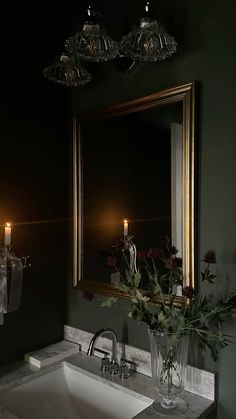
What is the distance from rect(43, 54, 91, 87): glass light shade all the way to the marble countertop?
131cm

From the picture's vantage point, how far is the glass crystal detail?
137 centimetres

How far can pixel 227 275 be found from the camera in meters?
1.31

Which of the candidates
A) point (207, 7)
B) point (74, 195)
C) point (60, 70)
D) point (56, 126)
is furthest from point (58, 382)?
point (207, 7)

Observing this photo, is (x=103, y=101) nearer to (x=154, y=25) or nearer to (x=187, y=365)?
(x=154, y=25)

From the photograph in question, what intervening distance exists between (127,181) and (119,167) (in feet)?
0.29

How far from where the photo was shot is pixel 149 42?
137cm

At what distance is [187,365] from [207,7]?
1.38 metres

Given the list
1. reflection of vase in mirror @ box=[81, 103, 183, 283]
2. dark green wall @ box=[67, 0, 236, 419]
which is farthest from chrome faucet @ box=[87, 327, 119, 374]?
reflection of vase in mirror @ box=[81, 103, 183, 283]

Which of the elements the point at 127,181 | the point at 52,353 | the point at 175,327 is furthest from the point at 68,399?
the point at 127,181

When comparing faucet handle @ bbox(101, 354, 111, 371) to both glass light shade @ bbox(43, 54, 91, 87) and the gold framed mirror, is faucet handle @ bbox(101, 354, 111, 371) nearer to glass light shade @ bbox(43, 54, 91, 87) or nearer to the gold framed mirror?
the gold framed mirror

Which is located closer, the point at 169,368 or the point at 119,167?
the point at 169,368

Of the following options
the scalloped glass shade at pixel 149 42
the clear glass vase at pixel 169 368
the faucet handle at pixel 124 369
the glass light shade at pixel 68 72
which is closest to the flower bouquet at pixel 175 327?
the clear glass vase at pixel 169 368

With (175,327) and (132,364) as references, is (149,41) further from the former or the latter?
(132,364)

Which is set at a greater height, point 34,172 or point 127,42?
point 127,42
